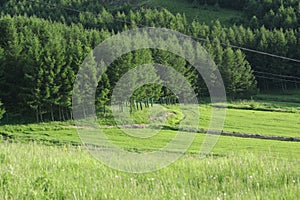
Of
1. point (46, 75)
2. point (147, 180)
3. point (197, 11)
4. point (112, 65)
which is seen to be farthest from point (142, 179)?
point (197, 11)

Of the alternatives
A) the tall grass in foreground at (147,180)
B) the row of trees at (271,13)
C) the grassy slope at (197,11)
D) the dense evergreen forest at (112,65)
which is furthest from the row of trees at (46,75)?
the grassy slope at (197,11)

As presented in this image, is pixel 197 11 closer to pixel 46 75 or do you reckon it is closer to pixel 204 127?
pixel 46 75

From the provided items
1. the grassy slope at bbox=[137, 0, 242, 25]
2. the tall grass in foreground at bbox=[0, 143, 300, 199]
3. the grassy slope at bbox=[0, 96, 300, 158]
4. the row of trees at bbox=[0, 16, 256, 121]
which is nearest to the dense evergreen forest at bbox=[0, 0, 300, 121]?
the row of trees at bbox=[0, 16, 256, 121]

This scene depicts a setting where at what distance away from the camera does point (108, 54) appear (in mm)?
68812

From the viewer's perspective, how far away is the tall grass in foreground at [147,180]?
4.83 metres

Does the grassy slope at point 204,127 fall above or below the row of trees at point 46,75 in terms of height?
below

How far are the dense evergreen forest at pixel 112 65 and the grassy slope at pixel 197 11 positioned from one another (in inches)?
470

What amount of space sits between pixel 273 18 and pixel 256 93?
2056 inches

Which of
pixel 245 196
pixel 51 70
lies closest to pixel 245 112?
pixel 51 70

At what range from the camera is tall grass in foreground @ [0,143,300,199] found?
4826mm

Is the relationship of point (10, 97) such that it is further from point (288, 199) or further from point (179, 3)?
point (179, 3)

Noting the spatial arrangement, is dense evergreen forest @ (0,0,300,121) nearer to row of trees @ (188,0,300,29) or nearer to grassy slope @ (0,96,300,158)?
row of trees @ (188,0,300,29)

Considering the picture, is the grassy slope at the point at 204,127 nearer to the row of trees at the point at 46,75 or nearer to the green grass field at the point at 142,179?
the row of trees at the point at 46,75

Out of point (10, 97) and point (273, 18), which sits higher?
point (273, 18)
